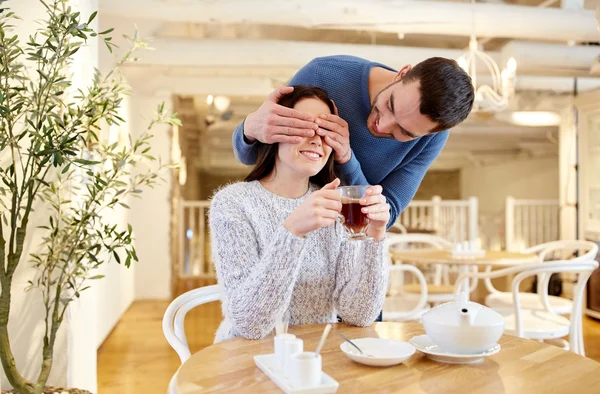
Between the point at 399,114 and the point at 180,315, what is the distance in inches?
33.8

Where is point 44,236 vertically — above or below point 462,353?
above

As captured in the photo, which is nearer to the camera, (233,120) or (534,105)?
(534,105)

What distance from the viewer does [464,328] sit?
1.22 m

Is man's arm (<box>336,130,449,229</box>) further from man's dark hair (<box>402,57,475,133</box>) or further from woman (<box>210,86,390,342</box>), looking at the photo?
man's dark hair (<box>402,57,475,133</box>)

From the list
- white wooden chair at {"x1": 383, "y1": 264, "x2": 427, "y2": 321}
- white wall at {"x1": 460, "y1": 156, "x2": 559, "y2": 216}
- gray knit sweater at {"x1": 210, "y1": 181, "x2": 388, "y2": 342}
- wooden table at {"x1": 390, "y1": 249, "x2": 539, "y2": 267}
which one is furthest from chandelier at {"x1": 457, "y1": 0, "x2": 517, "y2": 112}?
white wall at {"x1": 460, "y1": 156, "x2": 559, "y2": 216}

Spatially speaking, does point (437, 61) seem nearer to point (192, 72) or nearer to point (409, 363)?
point (409, 363)

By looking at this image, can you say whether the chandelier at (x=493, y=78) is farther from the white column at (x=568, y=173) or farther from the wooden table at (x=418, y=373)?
the wooden table at (x=418, y=373)

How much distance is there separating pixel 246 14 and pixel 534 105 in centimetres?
404

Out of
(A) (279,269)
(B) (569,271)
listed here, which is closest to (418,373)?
(A) (279,269)

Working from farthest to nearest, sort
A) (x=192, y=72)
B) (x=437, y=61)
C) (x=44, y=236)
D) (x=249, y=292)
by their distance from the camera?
(x=192, y=72) < (x=44, y=236) < (x=437, y=61) < (x=249, y=292)

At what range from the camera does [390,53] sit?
5359mm

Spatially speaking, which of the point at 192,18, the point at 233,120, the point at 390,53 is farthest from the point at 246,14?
the point at 233,120

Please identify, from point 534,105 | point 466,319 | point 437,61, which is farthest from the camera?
point 534,105

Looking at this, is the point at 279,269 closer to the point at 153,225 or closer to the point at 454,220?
the point at 153,225
